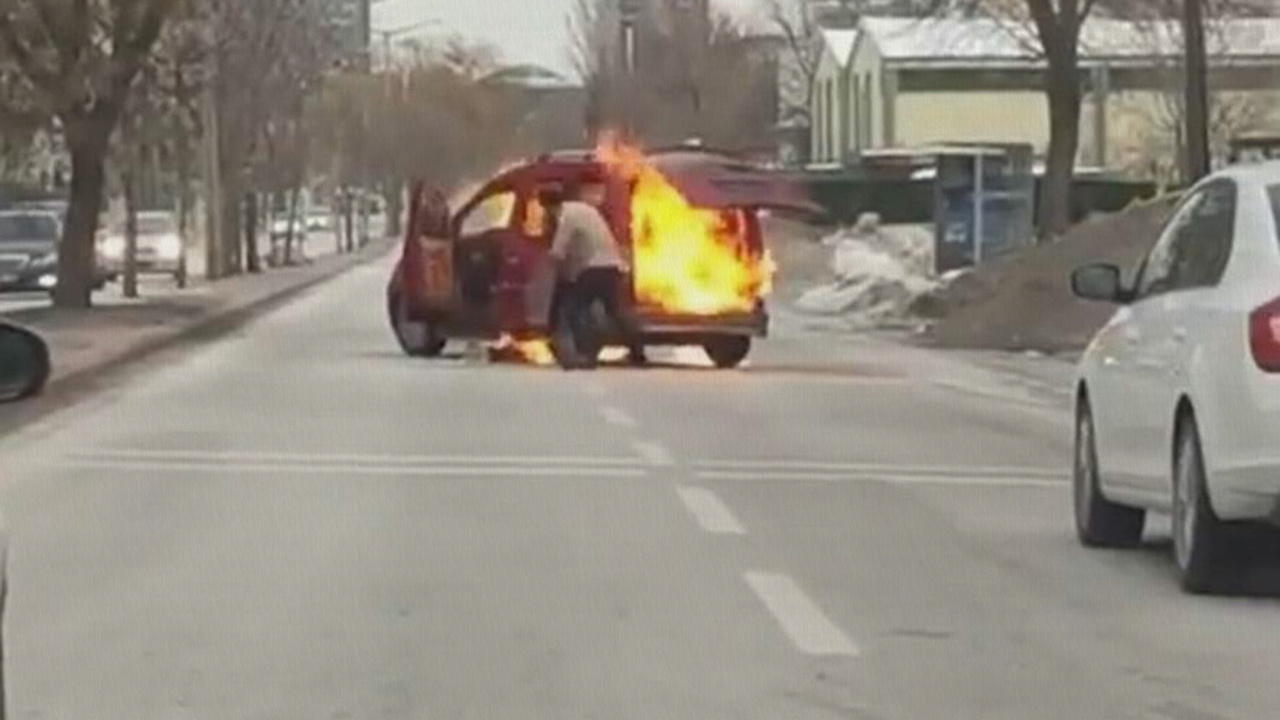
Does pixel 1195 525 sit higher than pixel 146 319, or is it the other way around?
pixel 1195 525

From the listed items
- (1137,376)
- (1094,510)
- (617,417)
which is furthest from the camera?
Answer: (617,417)

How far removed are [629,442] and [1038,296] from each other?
21.5 m

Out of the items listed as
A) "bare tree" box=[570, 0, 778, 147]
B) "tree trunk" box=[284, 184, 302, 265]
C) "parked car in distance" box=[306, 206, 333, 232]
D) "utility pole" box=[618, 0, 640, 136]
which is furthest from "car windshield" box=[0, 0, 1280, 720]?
"parked car in distance" box=[306, 206, 333, 232]

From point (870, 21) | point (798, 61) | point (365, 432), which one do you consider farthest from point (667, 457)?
point (798, 61)

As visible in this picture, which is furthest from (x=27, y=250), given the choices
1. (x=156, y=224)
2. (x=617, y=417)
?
(x=617, y=417)

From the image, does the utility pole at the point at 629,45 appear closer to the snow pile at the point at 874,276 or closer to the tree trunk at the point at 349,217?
the tree trunk at the point at 349,217

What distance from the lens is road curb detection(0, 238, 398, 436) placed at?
26.8m

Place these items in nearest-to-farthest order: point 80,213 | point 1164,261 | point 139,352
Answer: point 1164,261 < point 139,352 < point 80,213

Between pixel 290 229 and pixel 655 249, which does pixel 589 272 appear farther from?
pixel 290 229

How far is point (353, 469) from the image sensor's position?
21203 mm

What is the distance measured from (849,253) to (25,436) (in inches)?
1846

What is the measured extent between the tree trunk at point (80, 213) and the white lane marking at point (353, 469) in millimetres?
23662

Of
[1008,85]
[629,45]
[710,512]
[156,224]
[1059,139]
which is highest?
[629,45]

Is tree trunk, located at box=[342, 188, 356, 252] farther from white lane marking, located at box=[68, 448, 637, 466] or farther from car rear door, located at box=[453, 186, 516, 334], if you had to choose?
white lane marking, located at box=[68, 448, 637, 466]
